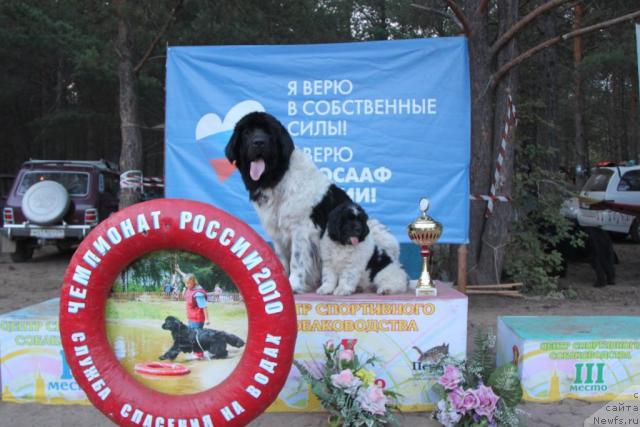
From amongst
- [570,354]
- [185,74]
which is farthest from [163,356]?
[185,74]

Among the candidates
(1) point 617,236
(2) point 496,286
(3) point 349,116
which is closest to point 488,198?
(2) point 496,286

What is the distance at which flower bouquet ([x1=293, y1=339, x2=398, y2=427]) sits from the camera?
9.43 feet

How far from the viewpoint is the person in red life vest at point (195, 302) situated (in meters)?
2.60

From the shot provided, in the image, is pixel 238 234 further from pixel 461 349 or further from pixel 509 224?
pixel 509 224

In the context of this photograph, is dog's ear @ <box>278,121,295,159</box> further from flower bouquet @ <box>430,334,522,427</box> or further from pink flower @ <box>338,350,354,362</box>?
flower bouquet @ <box>430,334,522,427</box>

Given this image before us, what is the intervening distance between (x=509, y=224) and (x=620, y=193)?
7426mm

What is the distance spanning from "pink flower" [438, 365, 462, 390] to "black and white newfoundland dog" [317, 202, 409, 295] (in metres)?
0.63

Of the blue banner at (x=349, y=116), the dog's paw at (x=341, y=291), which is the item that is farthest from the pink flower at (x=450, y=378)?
the blue banner at (x=349, y=116)

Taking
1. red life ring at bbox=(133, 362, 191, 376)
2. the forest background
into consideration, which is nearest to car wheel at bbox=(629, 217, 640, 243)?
the forest background

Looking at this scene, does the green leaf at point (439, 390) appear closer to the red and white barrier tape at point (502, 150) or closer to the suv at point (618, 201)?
the red and white barrier tape at point (502, 150)

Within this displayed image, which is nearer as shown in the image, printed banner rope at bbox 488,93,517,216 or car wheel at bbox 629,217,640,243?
printed banner rope at bbox 488,93,517,216

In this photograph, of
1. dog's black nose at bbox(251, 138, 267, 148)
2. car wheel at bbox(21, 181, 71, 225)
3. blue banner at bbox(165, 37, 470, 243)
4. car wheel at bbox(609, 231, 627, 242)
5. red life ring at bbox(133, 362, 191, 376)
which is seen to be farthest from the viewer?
car wheel at bbox(609, 231, 627, 242)

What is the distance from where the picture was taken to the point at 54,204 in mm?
9227

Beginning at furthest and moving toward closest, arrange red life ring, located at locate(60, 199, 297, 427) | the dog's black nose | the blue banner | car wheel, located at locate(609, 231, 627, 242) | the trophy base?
car wheel, located at locate(609, 231, 627, 242) → the blue banner → the trophy base → the dog's black nose → red life ring, located at locate(60, 199, 297, 427)
